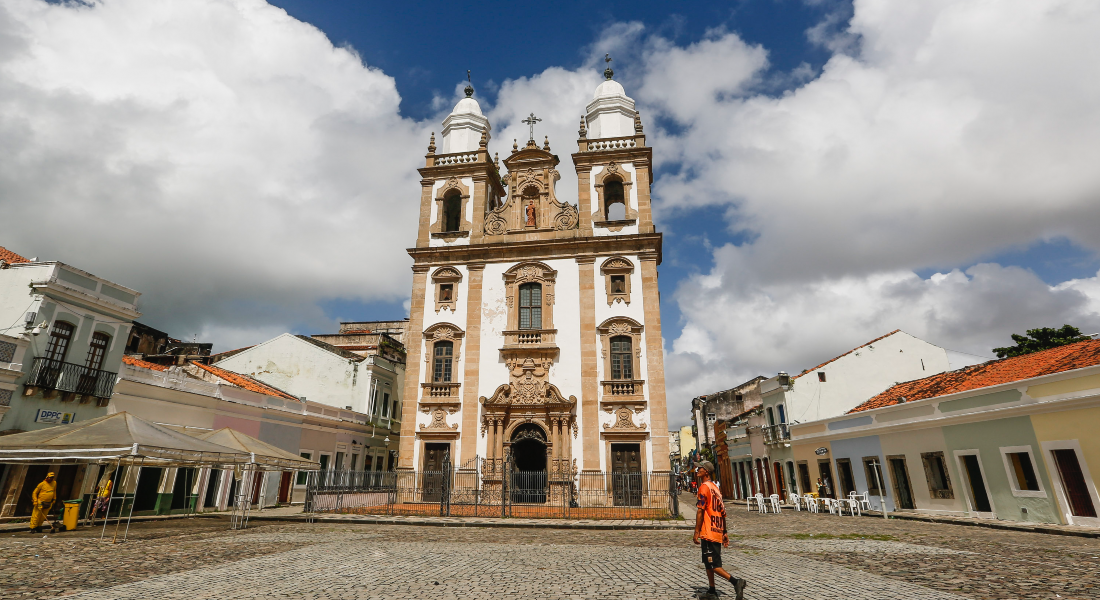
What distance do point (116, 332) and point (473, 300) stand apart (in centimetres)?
1258

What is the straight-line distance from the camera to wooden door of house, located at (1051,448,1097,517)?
13.9 meters

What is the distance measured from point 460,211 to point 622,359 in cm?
1096

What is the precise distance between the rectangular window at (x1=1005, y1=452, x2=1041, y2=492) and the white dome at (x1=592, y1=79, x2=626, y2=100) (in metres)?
21.6

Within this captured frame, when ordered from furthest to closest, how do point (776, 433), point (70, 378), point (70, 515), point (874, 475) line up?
1. point (776, 433)
2. point (874, 475)
3. point (70, 378)
4. point (70, 515)

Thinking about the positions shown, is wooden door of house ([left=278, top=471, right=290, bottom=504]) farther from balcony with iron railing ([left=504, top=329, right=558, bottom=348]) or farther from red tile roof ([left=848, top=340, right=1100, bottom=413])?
red tile roof ([left=848, top=340, right=1100, bottom=413])

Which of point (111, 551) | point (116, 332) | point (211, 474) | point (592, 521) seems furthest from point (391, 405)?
point (111, 551)

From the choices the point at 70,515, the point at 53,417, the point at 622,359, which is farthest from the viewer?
the point at 622,359

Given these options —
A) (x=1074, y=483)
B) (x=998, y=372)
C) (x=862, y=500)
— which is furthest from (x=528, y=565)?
(x=998, y=372)

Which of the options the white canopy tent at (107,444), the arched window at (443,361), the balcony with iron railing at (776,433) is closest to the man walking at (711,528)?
the white canopy tent at (107,444)

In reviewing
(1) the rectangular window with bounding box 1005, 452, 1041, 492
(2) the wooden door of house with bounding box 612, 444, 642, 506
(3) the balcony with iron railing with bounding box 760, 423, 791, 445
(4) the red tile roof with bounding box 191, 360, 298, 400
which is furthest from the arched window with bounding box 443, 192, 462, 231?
(1) the rectangular window with bounding box 1005, 452, 1041, 492

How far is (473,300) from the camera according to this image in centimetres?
2519

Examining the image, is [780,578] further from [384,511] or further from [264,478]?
[264,478]

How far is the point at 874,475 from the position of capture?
21.0 m

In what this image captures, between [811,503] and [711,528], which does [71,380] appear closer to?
[711,528]
